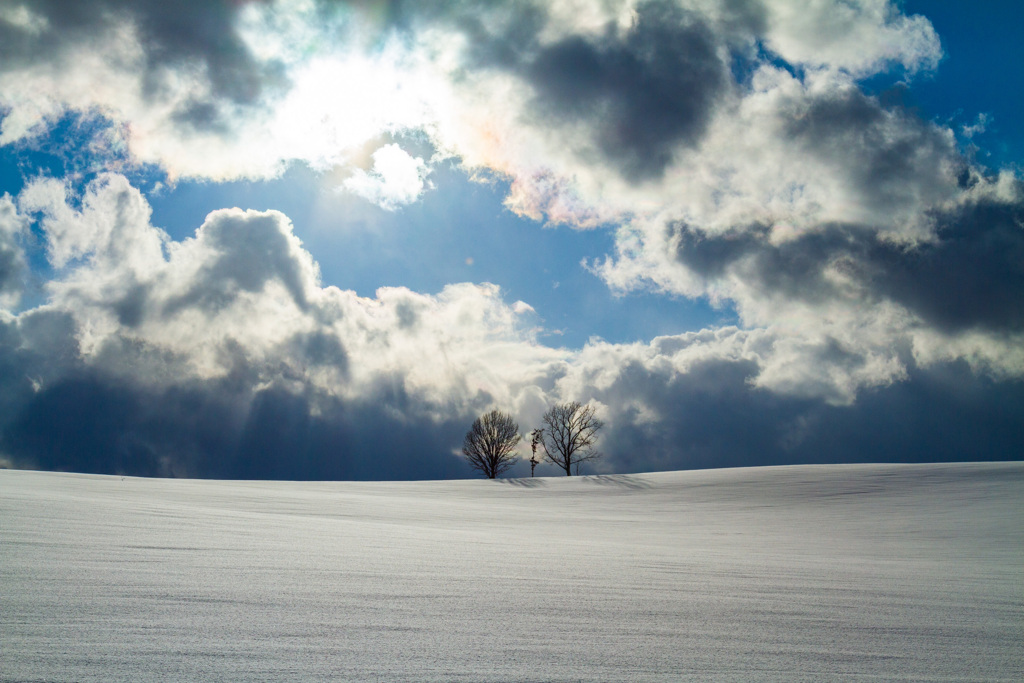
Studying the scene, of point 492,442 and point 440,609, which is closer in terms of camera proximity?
point 440,609

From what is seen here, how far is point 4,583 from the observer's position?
2600 mm

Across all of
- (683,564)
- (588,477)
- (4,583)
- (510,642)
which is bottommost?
(588,477)

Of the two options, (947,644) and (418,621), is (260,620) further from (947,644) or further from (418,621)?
(947,644)

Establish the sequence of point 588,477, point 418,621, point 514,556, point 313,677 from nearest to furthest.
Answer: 1. point 313,677
2. point 418,621
3. point 514,556
4. point 588,477

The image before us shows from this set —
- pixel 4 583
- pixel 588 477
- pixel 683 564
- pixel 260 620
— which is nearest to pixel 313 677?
pixel 260 620

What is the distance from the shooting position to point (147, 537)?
4266 millimetres

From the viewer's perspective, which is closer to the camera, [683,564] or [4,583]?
[4,583]

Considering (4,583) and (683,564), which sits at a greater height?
(4,583)

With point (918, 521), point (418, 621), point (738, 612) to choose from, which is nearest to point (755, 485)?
point (918, 521)

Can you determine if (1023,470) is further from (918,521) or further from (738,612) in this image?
(738,612)

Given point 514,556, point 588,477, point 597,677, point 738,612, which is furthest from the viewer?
point 588,477

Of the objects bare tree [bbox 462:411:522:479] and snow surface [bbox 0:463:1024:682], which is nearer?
snow surface [bbox 0:463:1024:682]

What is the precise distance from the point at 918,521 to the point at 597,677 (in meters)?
14.5

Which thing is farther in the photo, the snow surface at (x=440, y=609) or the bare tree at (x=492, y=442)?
the bare tree at (x=492, y=442)
